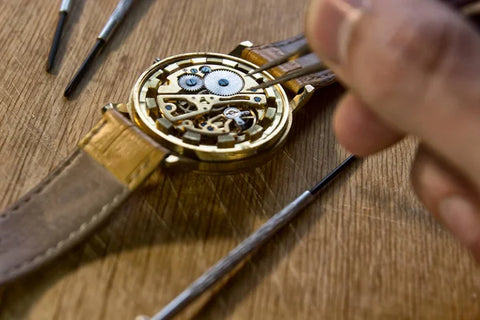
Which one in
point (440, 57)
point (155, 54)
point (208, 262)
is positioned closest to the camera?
point (440, 57)

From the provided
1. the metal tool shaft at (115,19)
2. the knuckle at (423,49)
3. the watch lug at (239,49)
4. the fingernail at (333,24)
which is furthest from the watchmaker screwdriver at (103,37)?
the knuckle at (423,49)

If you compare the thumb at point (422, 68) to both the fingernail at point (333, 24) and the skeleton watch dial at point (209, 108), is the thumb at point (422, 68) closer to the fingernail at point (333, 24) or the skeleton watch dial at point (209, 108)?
the fingernail at point (333, 24)

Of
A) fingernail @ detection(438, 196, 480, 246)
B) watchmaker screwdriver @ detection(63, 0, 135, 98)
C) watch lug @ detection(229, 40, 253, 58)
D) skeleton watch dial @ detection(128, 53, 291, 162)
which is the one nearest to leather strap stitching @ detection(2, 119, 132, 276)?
skeleton watch dial @ detection(128, 53, 291, 162)

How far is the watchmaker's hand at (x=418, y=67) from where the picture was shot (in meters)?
0.55

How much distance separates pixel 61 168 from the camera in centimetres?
82

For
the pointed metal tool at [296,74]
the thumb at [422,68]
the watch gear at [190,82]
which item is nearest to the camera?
the thumb at [422,68]

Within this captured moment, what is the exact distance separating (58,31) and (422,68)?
32.1 inches

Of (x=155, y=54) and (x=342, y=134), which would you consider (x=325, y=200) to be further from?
(x=155, y=54)

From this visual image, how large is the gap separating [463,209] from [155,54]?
2.30ft

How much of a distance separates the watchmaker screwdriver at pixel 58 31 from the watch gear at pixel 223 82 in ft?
1.08

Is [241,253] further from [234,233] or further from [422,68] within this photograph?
[422,68]

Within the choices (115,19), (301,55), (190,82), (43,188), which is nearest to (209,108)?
(190,82)

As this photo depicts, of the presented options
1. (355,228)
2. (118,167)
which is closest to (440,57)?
(355,228)

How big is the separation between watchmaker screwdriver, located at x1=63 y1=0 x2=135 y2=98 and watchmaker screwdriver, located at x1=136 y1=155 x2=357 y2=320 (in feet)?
1.51
